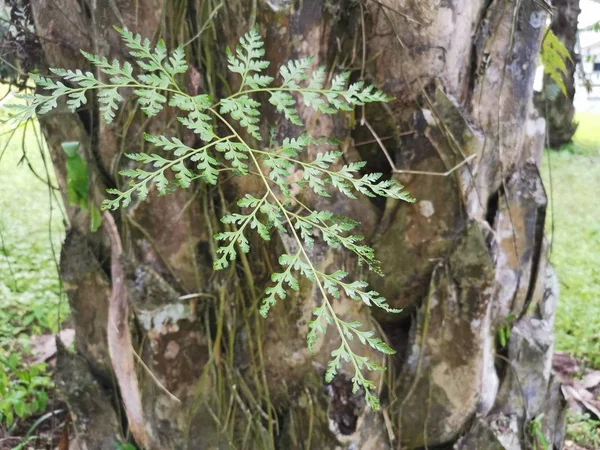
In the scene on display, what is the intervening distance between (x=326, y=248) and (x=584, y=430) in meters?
1.58

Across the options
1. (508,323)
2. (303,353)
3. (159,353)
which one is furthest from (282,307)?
(508,323)

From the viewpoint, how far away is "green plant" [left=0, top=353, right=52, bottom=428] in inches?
77.3

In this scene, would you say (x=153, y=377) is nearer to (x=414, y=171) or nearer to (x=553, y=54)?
(x=414, y=171)

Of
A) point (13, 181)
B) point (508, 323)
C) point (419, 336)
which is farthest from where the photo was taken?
point (13, 181)

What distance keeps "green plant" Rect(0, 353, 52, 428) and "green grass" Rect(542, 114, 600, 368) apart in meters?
1.87

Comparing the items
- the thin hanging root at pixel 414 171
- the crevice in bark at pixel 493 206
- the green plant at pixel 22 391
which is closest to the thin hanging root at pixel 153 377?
the thin hanging root at pixel 414 171

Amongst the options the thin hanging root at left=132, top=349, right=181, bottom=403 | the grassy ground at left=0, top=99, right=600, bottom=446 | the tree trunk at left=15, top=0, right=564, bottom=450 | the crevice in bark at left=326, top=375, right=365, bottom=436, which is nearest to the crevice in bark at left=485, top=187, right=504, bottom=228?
the tree trunk at left=15, top=0, right=564, bottom=450

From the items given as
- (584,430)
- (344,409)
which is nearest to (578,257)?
(584,430)

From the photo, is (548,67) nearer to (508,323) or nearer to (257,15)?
(508,323)

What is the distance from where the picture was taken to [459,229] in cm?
126

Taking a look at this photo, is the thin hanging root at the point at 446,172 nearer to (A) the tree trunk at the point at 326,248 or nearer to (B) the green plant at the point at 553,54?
(A) the tree trunk at the point at 326,248

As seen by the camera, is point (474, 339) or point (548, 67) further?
point (548, 67)

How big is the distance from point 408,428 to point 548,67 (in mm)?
1208

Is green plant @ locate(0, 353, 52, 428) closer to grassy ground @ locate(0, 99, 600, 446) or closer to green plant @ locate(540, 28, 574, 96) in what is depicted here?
grassy ground @ locate(0, 99, 600, 446)
